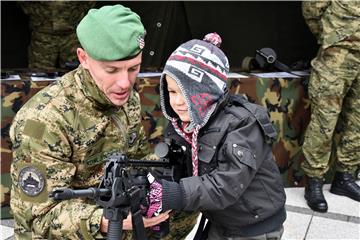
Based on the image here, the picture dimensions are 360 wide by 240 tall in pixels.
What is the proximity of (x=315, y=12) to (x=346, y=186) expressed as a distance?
47.0 inches

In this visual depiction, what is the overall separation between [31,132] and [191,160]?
550 mm

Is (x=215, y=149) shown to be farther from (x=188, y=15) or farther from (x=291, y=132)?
Answer: (x=188, y=15)

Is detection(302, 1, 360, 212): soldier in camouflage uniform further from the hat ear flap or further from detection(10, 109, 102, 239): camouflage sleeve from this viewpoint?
detection(10, 109, 102, 239): camouflage sleeve

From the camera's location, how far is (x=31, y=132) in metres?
1.58

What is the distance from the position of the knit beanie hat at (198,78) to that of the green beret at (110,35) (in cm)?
18

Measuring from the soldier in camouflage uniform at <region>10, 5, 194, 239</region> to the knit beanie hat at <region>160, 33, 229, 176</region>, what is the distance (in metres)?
0.16

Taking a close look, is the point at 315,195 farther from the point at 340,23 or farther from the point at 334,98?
the point at 340,23

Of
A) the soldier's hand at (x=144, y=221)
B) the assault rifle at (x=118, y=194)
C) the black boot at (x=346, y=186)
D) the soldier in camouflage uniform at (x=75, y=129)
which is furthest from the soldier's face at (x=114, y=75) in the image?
the black boot at (x=346, y=186)

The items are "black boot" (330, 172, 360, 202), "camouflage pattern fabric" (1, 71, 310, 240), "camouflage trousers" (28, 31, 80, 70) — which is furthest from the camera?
"camouflage trousers" (28, 31, 80, 70)

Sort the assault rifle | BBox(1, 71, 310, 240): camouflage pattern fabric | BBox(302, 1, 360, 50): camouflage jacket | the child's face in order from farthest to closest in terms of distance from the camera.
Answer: BBox(302, 1, 360, 50): camouflage jacket
BBox(1, 71, 310, 240): camouflage pattern fabric
the child's face
the assault rifle

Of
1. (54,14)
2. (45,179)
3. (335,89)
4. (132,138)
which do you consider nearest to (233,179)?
(132,138)

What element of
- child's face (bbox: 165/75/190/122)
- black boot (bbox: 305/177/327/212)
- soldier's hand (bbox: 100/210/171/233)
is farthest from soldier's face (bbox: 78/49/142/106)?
black boot (bbox: 305/177/327/212)

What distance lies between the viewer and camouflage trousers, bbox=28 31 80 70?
174 inches

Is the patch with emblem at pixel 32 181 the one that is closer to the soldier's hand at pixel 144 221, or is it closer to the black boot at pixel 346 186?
the soldier's hand at pixel 144 221
